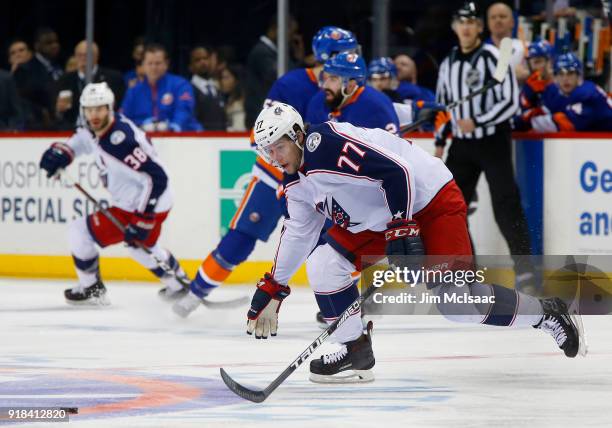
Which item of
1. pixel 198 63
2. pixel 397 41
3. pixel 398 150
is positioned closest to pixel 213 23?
pixel 198 63

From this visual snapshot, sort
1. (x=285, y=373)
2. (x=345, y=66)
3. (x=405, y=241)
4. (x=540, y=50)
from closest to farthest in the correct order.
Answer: (x=285, y=373) < (x=405, y=241) < (x=345, y=66) < (x=540, y=50)

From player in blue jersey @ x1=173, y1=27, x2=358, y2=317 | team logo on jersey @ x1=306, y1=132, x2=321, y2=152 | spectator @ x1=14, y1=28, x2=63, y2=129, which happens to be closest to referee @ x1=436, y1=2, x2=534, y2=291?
player in blue jersey @ x1=173, y1=27, x2=358, y2=317

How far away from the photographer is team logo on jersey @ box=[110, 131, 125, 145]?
7.28 metres

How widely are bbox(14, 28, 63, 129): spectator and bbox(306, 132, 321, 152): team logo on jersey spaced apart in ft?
16.9

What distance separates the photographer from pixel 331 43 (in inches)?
249

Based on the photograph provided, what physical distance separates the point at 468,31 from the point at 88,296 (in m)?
2.37

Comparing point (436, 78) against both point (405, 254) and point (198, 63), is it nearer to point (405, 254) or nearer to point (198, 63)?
point (198, 63)

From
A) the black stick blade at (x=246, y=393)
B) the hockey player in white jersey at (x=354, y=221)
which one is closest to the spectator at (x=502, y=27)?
the hockey player in white jersey at (x=354, y=221)

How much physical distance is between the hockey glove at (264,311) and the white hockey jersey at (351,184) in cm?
7

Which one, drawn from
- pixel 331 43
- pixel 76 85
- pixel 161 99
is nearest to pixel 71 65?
pixel 76 85

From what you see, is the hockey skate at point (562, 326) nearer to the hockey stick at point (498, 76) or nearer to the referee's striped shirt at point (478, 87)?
the hockey stick at point (498, 76)

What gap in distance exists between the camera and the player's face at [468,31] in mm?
7586

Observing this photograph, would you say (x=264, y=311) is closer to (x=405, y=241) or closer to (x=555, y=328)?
(x=405, y=241)

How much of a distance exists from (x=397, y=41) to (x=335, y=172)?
4.08 metres
